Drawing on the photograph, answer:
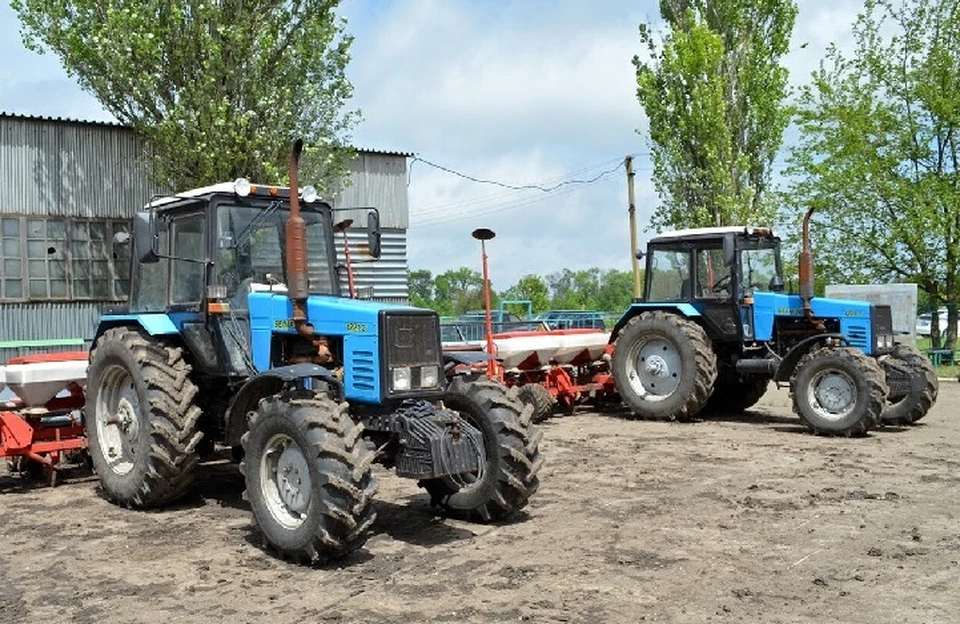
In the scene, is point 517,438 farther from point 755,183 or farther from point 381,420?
point 755,183

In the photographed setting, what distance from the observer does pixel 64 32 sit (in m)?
16.2

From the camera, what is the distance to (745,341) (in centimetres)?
1255

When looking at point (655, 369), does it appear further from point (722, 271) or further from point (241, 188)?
point (241, 188)

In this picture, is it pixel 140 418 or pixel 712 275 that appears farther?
pixel 712 275

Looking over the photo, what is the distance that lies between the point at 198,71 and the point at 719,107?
12200 millimetres

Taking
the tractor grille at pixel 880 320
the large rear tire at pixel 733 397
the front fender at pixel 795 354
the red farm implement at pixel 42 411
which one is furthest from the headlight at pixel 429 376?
the large rear tire at pixel 733 397

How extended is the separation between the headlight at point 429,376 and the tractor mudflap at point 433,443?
0.19 m

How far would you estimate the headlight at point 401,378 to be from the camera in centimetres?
645

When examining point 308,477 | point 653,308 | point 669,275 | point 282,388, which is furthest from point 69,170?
point 308,477

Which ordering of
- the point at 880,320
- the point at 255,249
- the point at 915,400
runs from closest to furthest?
the point at 255,249 < the point at 915,400 < the point at 880,320

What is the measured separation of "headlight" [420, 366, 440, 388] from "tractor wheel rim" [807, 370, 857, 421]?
6103mm

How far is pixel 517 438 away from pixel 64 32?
13.1m

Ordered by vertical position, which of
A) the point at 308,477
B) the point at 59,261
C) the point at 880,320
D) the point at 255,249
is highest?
the point at 59,261

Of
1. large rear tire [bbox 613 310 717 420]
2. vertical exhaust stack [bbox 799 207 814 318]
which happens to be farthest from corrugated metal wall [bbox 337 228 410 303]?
vertical exhaust stack [bbox 799 207 814 318]
